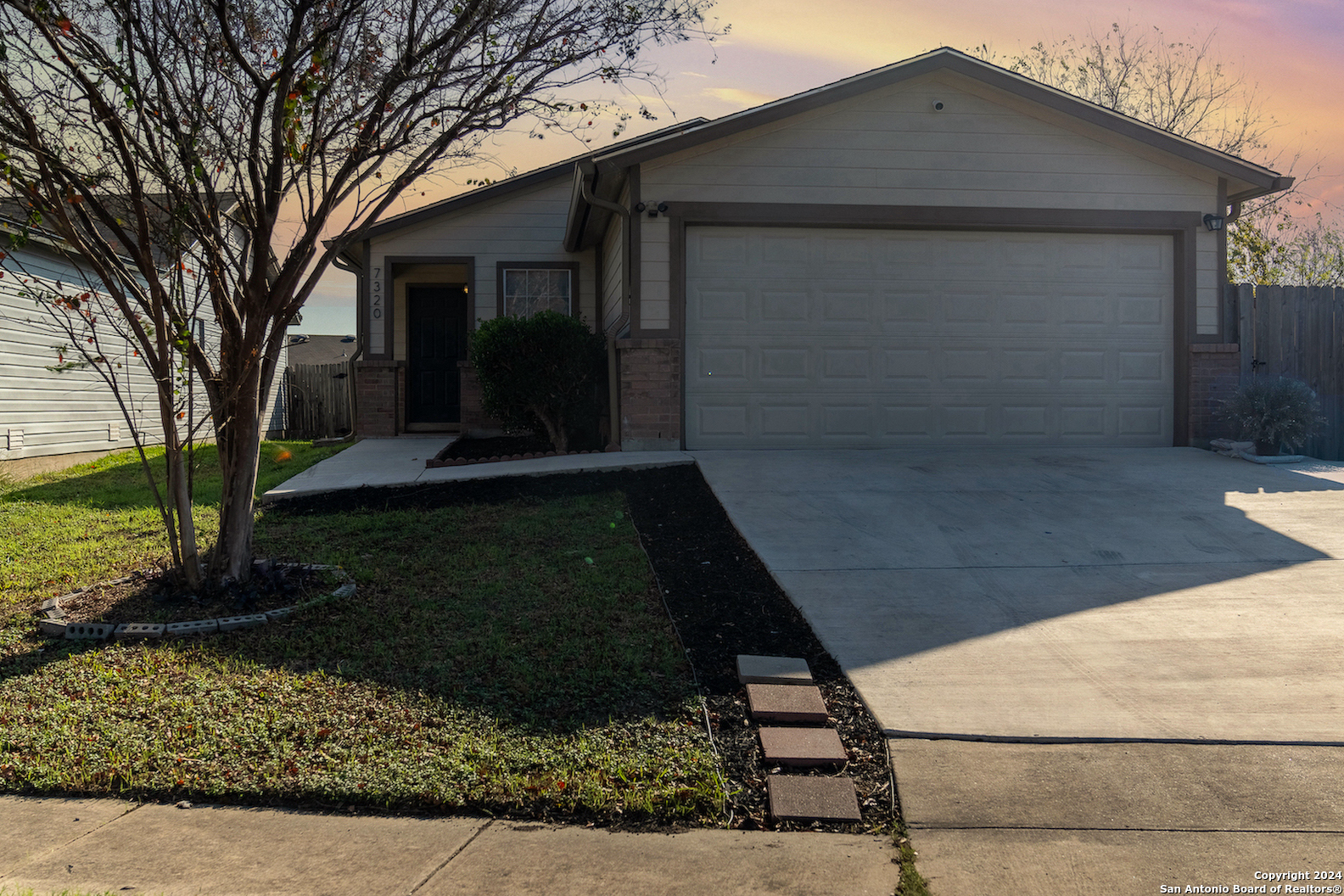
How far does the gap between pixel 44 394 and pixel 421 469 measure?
6.75 m

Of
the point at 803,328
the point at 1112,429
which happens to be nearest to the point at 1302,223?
the point at 1112,429

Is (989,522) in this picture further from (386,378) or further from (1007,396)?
(386,378)

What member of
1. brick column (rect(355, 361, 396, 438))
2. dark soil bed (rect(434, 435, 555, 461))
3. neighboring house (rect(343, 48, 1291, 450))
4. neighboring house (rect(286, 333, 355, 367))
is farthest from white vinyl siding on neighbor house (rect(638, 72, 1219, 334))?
neighboring house (rect(286, 333, 355, 367))

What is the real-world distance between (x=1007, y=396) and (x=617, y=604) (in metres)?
6.72

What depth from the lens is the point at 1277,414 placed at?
9617 mm

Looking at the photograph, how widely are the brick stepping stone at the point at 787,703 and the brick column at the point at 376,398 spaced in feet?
37.1

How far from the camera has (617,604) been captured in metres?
5.09

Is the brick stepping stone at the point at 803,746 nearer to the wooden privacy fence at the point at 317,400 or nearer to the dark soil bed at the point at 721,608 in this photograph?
the dark soil bed at the point at 721,608

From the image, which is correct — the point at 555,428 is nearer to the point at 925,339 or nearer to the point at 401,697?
the point at 925,339

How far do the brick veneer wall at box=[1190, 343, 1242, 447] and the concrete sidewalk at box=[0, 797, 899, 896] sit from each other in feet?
30.1

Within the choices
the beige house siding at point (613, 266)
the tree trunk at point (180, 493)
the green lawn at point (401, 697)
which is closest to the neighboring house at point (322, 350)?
the beige house siding at point (613, 266)

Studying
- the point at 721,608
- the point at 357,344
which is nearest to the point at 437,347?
the point at 357,344

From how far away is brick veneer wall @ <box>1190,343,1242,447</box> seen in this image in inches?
406

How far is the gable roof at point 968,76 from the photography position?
9.70m
